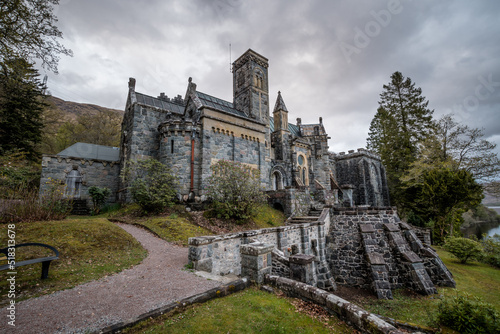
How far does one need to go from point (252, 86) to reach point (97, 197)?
1695 centimetres

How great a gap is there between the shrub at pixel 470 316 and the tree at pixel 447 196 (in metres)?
17.0

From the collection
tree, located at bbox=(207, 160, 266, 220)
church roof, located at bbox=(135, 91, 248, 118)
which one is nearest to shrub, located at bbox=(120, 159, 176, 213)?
tree, located at bbox=(207, 160, 266, 220)

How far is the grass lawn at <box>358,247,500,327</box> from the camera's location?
802 centimetres

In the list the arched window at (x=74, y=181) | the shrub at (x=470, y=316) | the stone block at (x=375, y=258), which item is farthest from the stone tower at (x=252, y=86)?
the shrub at (x=470, y=316)

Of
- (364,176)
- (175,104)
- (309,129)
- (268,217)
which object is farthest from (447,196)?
(175,104)

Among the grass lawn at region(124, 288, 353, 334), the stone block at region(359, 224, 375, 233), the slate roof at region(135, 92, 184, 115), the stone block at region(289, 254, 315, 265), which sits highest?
the slate roof at region(135, 92, 184, 115)

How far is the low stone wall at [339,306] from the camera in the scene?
334 centimetres

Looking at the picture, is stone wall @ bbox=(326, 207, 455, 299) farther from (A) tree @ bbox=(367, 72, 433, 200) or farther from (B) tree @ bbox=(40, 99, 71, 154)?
(B) tree @ bbox=(40, 99, 71, 154)

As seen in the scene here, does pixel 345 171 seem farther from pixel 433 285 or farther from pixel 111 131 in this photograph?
pixel 111 131

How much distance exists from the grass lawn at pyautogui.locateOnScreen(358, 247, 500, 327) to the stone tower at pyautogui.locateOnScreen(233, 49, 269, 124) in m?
17.2

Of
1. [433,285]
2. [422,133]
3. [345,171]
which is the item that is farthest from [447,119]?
[433,285]

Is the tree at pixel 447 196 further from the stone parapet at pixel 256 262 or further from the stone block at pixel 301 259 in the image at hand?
the stone parapet at pixel 256 262

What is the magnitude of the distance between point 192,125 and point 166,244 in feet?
31.6

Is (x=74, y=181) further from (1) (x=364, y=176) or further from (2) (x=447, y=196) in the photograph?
(1) (x=364, y=176)
